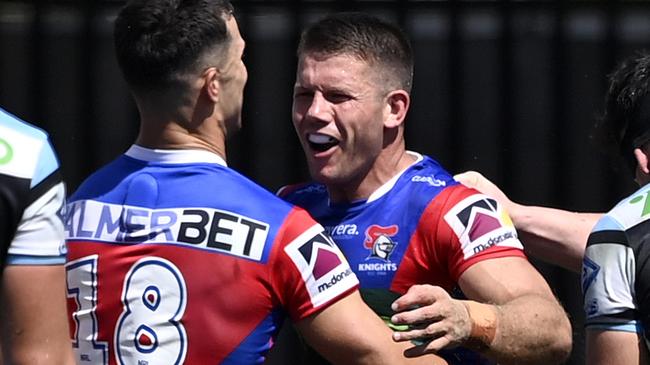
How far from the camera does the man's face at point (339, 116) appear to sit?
3.84 m

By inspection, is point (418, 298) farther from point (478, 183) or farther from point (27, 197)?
point (478, 183)

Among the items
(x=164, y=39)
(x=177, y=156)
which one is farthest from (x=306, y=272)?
(x=164, y=39)

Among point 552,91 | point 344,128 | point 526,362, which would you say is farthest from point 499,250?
point 552,91

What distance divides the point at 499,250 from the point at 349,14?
873 millimetres

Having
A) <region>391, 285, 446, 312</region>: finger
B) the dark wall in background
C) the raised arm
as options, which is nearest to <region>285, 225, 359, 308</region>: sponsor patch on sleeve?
<region>391, 285, 446, 312</region>: finger

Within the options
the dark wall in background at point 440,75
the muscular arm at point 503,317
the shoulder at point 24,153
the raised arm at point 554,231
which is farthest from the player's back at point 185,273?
the dark wall in background at point 440,75

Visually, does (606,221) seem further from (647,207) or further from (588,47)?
(588,47)

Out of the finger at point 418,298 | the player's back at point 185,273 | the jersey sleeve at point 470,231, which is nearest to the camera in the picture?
the finger at point 418,298

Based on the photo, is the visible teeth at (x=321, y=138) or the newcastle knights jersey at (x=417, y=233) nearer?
the newcastle knights jersey at (x=417, y=233)

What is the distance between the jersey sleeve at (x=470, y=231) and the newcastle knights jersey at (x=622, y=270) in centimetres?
31

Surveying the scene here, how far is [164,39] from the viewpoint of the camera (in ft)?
11.0

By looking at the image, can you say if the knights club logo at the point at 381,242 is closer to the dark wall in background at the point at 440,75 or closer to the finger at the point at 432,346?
the finger at the point at 432,346

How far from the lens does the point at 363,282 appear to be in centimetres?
373

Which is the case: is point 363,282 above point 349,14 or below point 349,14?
below
